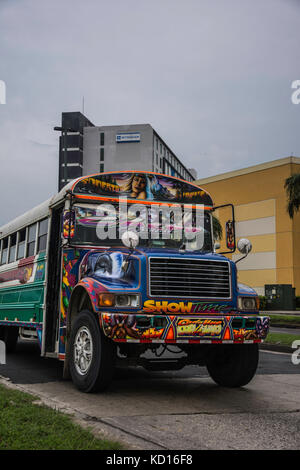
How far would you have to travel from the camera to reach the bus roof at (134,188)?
773cm

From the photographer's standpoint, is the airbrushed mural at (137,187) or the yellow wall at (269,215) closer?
the airbrushed mural at (137,187)

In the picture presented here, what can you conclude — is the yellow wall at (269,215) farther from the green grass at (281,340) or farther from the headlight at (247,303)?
the headlight at (247,303)

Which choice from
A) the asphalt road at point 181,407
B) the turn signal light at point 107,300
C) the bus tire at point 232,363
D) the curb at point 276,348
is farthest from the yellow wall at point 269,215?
the turn signal light at point 107,300

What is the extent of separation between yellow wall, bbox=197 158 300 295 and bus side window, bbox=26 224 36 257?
35.9 m

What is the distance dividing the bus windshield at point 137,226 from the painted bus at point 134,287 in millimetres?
14

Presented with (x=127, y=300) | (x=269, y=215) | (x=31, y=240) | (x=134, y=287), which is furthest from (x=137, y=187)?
A: (x=269, y=215)

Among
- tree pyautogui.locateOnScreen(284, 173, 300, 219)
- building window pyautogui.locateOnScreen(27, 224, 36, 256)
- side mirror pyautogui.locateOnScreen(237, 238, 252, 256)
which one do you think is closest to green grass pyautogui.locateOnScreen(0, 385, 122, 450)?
side mirror pyautogui.locateOnScreen(237, 238, 252, 256)

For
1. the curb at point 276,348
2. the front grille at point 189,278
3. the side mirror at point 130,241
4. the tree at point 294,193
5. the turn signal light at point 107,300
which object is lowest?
the curb at point 276,348

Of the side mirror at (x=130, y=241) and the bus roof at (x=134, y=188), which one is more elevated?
the bus roof at (x=134, y=188)

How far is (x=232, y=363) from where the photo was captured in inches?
287

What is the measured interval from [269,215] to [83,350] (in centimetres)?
4040

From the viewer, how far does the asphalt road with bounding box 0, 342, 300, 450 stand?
4.50 meters

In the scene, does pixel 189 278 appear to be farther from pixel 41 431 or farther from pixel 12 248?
pixel 12 248

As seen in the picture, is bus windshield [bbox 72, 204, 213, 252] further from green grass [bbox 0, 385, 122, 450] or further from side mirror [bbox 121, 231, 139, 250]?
green grass [bbox 0, 385, 122, 450]
